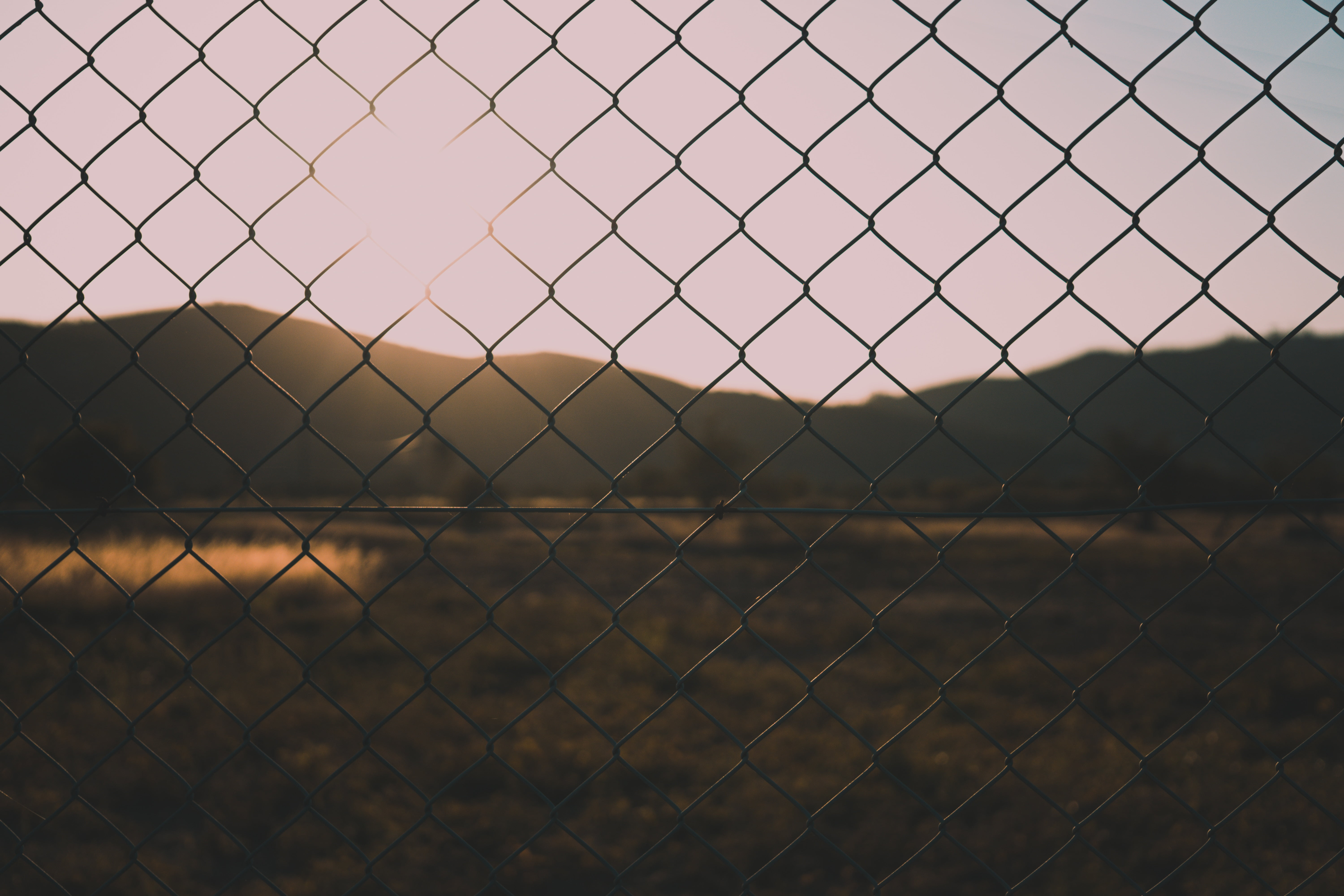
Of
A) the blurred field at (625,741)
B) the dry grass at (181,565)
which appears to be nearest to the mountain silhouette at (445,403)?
the blurred field at (625,741)

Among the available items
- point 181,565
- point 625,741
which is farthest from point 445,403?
point 181,565

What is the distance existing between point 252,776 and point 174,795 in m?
0.37

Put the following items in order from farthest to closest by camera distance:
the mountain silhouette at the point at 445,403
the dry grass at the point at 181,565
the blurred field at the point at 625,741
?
the dry grass at the point at 181,565
the blurred field at the point at 625,741
the mountain silhouette at the point at 445,403

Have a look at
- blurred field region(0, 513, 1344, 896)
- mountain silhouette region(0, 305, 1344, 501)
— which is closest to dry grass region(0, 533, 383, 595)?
blurred field region(0, 513, 1344, 896)

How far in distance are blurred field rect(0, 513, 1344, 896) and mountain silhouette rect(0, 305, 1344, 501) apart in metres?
0.19

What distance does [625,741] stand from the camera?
48.7 inches

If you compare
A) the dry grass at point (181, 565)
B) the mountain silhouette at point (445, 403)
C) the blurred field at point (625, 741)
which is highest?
the dry grass at point (181, 565)

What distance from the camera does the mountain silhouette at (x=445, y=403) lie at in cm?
114

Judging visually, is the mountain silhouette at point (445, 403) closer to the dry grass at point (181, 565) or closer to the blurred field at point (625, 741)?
the blurred field at point (625, 741)

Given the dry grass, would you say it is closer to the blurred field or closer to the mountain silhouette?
the blurred field

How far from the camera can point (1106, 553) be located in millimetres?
22172

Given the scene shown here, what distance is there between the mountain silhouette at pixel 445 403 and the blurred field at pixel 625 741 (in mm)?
185

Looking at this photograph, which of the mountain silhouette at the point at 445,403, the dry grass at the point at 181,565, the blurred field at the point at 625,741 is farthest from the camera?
the dry grass at the point at 181,565

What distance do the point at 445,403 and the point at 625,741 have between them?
0.61 m
